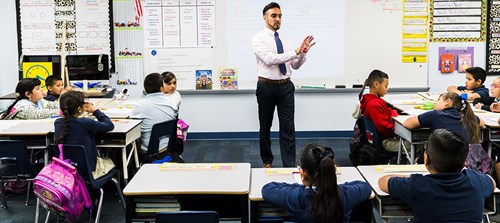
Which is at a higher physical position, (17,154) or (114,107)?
(114,107)

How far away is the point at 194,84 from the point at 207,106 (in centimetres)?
34

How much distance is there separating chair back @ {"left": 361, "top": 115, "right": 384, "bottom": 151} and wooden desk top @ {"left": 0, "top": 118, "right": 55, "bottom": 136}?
2.69 metres

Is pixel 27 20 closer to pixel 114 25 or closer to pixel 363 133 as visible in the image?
pixel 114 25

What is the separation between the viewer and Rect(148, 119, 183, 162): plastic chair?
184 inches

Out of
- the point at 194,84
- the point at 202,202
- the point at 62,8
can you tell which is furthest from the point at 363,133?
the point at 62,8

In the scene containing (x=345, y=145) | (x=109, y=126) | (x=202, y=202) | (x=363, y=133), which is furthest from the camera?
(x=345, y=145)

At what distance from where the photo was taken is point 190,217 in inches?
101

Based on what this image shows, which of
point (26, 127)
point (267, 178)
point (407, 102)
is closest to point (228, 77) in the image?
point (407, 102)

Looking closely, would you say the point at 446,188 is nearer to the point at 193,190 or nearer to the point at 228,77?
the point at 193,190

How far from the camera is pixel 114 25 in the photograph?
24.5 feet

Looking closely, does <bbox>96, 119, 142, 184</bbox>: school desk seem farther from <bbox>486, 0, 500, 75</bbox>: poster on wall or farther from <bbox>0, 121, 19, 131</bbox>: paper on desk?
<bbox>486, 0, 500, 75</bbox>: poster on wall

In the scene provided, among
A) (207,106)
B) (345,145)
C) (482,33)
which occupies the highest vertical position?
(482,33)

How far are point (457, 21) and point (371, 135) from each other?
3.12 meters

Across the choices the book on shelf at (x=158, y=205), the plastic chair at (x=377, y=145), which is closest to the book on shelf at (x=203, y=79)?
the plastic chair at (x=377, y=145)
